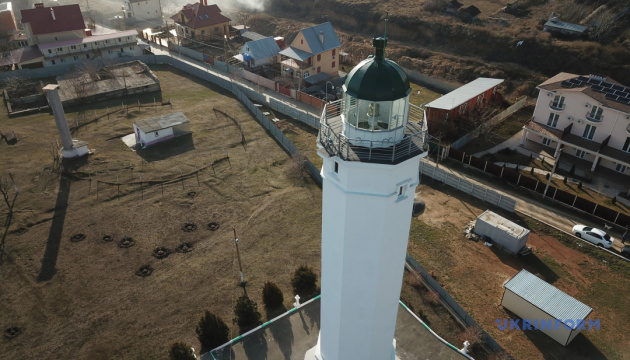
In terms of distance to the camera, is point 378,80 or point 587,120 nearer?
point 378,80

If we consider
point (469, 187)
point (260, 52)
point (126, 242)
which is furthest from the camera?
point (260, 52)

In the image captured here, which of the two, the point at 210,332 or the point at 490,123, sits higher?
the point at 490,123

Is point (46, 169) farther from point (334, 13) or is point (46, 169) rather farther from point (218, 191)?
point (334, 13)

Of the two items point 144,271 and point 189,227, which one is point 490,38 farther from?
point 144,271

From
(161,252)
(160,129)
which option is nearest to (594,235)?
(161,252)

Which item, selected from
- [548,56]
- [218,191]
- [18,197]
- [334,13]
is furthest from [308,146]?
[334,13]

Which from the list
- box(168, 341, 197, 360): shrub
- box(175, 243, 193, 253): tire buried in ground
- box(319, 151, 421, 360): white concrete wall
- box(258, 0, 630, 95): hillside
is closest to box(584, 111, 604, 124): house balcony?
box(258, 0, 630, 95): hillside
